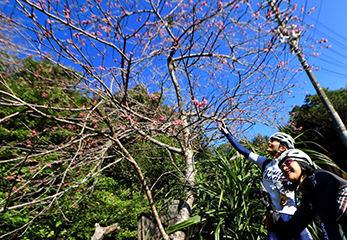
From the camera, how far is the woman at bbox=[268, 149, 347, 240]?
1.13 metres

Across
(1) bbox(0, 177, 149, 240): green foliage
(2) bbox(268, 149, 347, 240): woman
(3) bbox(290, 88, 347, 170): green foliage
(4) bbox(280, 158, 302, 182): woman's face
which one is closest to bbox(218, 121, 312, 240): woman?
(2) bbox(268, 149, 347, 240): woman

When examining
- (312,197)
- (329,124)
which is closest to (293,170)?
(312,197)

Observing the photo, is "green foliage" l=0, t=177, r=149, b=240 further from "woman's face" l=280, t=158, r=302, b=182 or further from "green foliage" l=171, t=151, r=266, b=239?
"woman's face" l=280, t=158, r=302, b=182

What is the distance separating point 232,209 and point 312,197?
3.46 ft

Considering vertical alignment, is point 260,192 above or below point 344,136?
below

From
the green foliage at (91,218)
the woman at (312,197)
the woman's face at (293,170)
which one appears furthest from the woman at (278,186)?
the green foliage at (91,218)

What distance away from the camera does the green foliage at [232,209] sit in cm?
208

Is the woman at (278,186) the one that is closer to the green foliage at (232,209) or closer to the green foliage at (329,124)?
the green foliage at (232,209)

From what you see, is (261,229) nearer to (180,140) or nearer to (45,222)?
(180,140)

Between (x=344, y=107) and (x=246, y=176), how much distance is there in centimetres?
1297

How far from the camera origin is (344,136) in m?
4.99

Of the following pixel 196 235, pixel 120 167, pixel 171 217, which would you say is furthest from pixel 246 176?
pixel 120 167

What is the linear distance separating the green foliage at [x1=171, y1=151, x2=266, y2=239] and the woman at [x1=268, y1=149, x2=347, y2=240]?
532 mm

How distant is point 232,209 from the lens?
2189 mm
